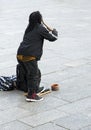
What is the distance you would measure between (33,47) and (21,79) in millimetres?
826

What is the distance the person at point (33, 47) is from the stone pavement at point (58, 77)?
279 millimetres

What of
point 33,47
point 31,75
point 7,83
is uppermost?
point 33,47

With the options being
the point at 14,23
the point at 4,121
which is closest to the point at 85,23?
the point at 14,23

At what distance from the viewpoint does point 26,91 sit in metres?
7.92

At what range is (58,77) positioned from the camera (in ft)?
28.6

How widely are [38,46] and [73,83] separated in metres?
1.30

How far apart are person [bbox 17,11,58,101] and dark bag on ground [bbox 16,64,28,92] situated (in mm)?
325

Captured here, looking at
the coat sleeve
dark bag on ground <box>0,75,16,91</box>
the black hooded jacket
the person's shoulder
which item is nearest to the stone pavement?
dark bag on ground <box>0,75,16,91</box>

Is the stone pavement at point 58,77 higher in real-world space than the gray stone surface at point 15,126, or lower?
lower

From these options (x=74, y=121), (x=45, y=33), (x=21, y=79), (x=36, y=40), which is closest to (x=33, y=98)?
(x=21, y=79)

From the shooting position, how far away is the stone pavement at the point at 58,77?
6465 millimetres

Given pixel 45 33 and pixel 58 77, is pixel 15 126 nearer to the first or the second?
pixel 45 33

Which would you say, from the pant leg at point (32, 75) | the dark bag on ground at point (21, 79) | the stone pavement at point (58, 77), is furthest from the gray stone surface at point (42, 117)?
the dark bag on ground at point (21, 79)

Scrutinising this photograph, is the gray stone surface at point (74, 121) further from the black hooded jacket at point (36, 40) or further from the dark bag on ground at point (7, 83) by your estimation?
the dark bag on ground at point (7, 83)
